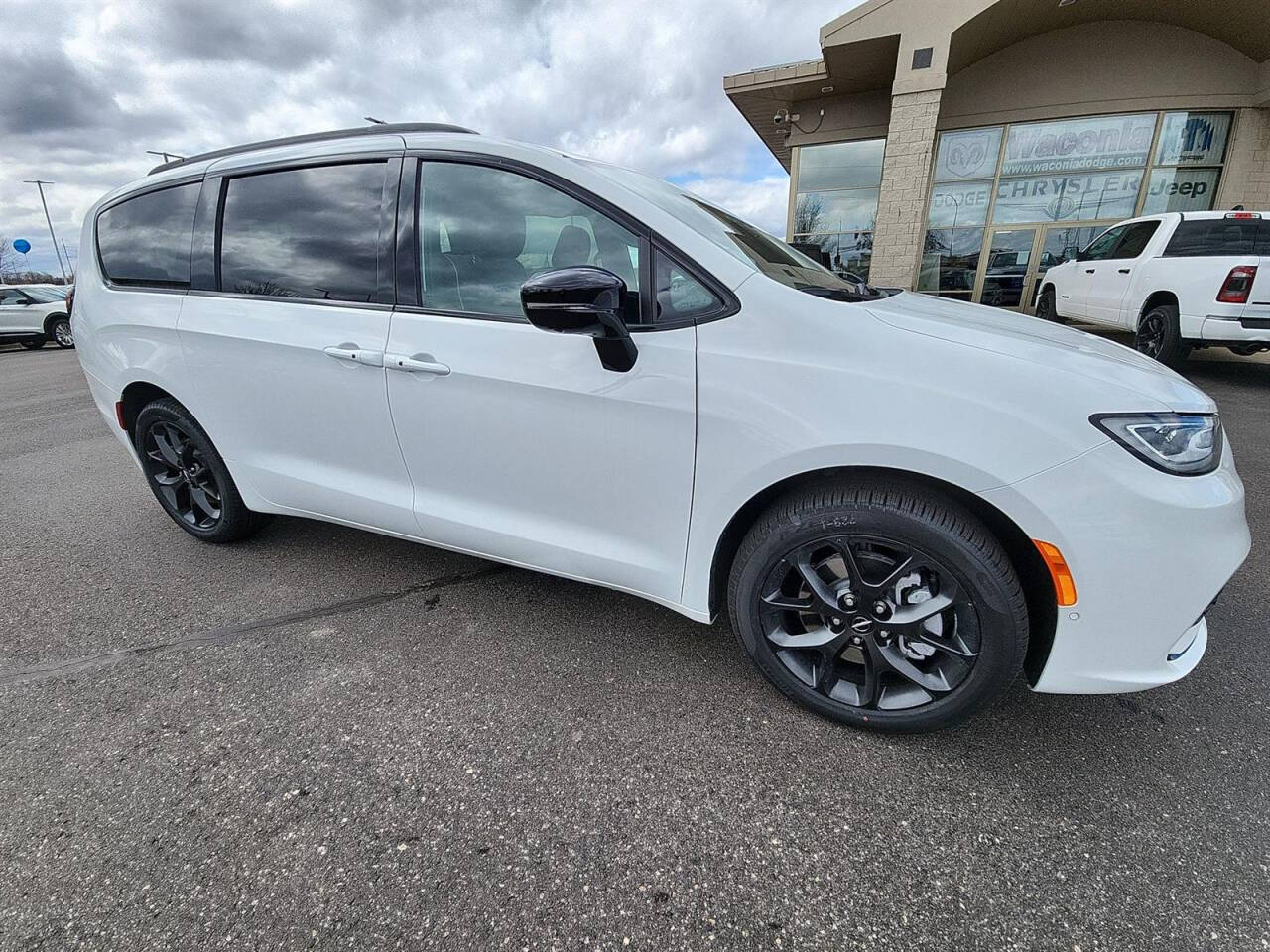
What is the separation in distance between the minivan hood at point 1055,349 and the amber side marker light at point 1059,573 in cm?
39

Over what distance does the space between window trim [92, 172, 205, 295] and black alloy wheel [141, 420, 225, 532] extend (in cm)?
64

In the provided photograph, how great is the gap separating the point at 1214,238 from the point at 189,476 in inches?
374

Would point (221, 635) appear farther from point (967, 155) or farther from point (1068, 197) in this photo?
point (1068, 197)

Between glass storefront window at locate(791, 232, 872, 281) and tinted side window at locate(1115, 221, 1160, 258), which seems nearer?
tinted side window at locate(1115, 221, 1160, 258)

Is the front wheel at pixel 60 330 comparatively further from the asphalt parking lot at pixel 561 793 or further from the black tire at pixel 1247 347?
the black tire at pixel 1247 347

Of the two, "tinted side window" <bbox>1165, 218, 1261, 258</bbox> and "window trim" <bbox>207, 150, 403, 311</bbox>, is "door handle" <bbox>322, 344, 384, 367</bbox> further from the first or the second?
"tinted side window" <bbox>1165, 218, 1261, 258</bbox>

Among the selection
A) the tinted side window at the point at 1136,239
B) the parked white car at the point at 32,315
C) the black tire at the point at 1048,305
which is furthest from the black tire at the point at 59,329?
the tinted side window at the point at 1136,239

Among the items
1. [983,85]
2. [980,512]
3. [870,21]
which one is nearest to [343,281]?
[980,512]

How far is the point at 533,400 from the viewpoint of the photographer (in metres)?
1.93

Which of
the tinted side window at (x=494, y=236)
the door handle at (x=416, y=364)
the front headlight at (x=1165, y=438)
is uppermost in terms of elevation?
the tinted side window at (x=494, y=236)

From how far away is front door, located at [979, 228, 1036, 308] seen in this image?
39.2 feet

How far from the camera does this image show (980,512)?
163 centimetres

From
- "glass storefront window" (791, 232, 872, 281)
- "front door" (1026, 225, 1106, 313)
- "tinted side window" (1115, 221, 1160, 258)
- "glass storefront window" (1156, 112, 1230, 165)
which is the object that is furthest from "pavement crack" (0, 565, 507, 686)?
"glass storefront window" (1156, 112, 1230, 165)

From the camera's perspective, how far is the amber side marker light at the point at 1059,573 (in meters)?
1.51
